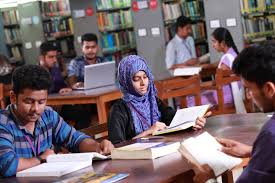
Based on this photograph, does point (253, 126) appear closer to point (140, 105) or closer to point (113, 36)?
point (140, 105)

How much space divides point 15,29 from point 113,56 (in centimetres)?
240

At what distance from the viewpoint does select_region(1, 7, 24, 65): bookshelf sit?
11281mm

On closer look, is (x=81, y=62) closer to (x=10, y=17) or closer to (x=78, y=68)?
(x=78, y=68)

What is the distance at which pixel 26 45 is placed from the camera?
10.9m

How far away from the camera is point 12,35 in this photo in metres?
11.4

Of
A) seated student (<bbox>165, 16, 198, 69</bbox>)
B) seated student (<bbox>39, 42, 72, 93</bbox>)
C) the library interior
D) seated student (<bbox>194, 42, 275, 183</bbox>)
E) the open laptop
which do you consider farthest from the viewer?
seated student (<bbox>165, 16, 198, 69</bbox>)

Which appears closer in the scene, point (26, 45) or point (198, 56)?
point (198, 56)

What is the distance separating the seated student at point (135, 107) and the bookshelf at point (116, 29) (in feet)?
21.0

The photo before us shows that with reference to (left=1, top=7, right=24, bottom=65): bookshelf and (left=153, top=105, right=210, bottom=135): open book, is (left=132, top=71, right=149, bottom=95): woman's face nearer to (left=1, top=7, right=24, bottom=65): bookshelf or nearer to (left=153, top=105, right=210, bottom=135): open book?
(left=153, top=105, right=210, bottom=135): open book

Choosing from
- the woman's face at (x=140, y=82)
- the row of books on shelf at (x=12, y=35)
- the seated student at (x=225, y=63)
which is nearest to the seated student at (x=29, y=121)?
the woman's face at (x=140, y=82)

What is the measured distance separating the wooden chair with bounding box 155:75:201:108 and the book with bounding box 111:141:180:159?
204 centimetres

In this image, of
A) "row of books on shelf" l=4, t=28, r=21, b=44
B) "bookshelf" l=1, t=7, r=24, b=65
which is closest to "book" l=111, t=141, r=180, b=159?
"bookshelf" l=1, t=7, r=24, b=65

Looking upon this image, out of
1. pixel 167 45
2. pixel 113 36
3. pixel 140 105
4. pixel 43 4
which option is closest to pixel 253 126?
pixel 140 105

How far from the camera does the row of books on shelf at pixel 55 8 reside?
10727mm
